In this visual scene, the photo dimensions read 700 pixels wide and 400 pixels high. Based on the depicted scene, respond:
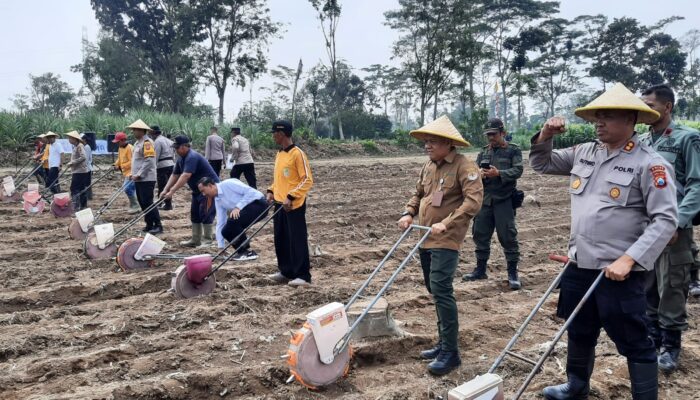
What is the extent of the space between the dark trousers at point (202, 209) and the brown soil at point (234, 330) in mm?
739

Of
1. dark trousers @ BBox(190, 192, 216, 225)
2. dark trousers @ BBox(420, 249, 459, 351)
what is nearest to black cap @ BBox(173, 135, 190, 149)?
dark trousers @ BBox(190, 192, 216, 225)

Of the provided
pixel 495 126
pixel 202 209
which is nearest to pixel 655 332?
pixel 495 126

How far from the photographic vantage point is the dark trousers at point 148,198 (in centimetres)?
834

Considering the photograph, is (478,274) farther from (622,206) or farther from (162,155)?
(162,155)

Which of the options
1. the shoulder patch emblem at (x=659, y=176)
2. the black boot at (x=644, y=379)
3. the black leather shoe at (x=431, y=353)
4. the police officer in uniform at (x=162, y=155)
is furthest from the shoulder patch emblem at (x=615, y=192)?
the police officer in uniform at (x=162, y=155)

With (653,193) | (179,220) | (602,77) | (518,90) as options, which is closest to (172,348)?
(653,193)

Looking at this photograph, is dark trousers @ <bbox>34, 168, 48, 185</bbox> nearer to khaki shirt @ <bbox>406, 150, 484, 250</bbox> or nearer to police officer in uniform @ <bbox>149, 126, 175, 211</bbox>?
police officer in uniform @ <bbox>149, 126, 175, 211</bbox>

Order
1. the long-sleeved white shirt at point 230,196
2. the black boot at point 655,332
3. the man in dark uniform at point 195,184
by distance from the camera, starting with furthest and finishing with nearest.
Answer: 1. the man in dark uniform at point 195,184
2. the long-sleeved white shirt at point 230,196
3. the black boot at point 655,332

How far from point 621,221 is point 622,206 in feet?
0.25

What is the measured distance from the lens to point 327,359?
3352 mm

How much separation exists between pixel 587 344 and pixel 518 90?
38573 mm

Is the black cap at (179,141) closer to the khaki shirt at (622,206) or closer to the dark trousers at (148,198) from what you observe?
the dark trousers at (148,198)

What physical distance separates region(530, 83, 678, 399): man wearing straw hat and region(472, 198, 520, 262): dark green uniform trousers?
2.75 metres

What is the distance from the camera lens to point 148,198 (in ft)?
27.7
